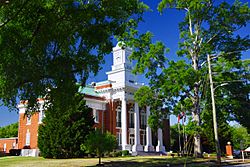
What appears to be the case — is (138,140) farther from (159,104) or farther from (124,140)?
(159,104)

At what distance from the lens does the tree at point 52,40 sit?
15.9m

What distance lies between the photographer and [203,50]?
30.3 meters

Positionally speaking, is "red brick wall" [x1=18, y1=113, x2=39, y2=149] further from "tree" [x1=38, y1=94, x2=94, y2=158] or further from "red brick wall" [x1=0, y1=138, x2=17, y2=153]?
"tree" [x1=38, y1=94, x2=94, y2=158]

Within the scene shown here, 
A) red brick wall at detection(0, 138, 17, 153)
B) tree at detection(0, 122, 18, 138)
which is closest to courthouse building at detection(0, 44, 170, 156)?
red brick wall at detection(0, 138, 17, 153)

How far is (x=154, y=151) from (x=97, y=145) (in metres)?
26.8

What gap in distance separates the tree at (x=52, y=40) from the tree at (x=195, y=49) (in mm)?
11193

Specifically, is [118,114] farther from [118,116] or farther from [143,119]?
[143,119]

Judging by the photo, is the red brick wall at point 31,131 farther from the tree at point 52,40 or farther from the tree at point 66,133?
the tree at point 52,40

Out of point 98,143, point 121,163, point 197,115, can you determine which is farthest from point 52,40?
point 197,115

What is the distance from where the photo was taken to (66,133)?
33.2 m

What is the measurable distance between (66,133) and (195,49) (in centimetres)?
1550

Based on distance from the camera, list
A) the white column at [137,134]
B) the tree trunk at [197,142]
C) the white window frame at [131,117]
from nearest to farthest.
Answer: the tree trunk at [197,142] < the white column at [137,134] < the white window frame at [131,117]

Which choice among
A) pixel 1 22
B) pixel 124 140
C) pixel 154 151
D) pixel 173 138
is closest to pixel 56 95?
pixel 1 22

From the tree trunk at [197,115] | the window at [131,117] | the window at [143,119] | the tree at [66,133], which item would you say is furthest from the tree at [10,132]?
the tree trunk at [197,115]
